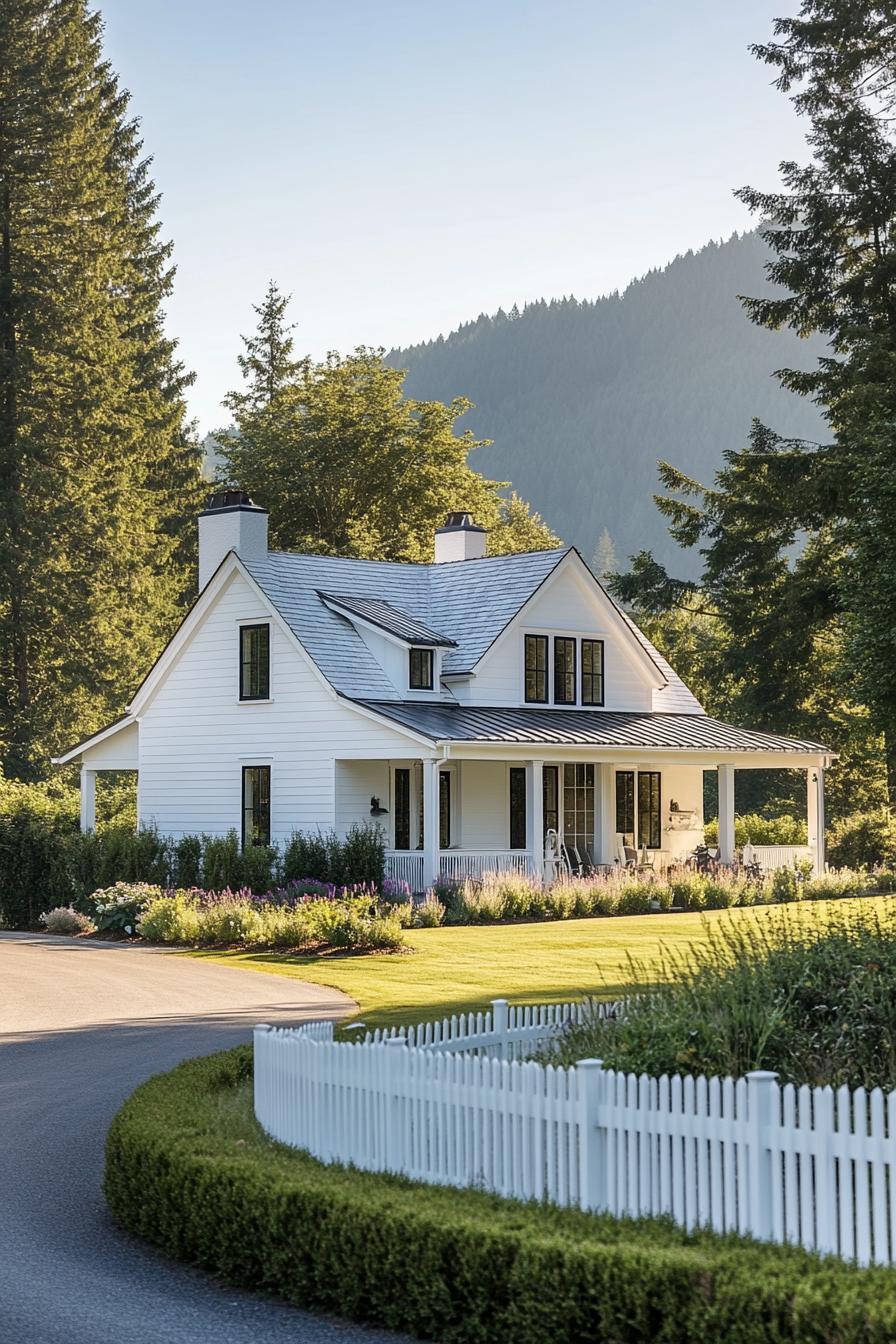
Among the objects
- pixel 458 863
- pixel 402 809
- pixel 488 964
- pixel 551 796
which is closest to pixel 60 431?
pixel 402 809

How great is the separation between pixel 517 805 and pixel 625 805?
3.19m

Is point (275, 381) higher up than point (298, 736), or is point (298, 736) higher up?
point (275, 381)

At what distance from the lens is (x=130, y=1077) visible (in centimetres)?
1401

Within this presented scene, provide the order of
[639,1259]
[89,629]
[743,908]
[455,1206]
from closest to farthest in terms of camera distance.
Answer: [639,1259]
[455,1206]
[743,908]
[89,629]

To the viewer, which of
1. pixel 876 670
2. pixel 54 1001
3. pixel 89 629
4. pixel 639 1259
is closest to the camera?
pixel 639 1259

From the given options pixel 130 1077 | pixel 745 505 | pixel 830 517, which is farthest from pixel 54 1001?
pixel 745 505

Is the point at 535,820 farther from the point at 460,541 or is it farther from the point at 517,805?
the point at 460,541

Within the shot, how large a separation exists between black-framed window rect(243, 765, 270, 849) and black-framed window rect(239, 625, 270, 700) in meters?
1.53

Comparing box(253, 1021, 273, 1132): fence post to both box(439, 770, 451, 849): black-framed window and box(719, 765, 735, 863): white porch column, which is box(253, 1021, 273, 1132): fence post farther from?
box(719, 765, 735, 863): white porch column

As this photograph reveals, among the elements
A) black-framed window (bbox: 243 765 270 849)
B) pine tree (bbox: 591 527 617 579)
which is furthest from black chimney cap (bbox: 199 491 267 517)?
pine tree (bbox: 591 527 617 579)

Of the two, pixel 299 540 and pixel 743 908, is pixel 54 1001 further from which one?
pixel 299 540

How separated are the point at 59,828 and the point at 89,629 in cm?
1509

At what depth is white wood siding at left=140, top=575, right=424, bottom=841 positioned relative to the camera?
31.8m

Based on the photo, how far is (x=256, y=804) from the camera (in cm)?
3362
